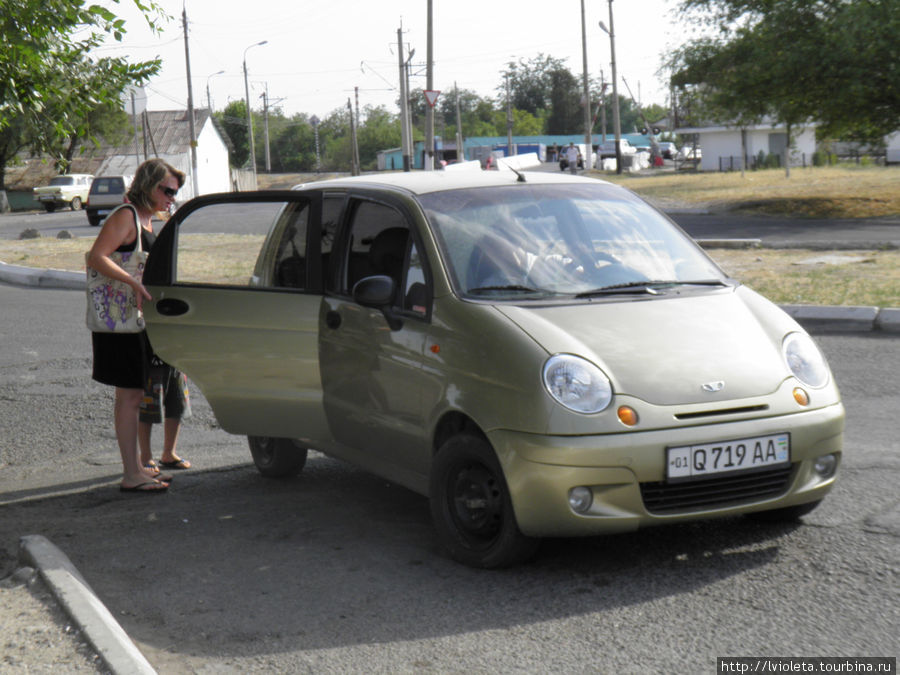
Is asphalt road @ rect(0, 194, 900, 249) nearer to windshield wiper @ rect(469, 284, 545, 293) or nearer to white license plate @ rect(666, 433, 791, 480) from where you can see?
windshield wiper @ rect(469, 284, 545, 293)

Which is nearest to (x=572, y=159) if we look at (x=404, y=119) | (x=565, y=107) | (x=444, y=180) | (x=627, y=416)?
(x=404, y=119)

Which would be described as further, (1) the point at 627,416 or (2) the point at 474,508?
(2) the point at 474,508

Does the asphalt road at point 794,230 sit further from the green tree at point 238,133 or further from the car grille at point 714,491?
the green tree at point 238,133

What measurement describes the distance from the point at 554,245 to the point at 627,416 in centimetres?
115

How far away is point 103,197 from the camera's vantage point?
129 feet

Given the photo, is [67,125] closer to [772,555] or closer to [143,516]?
[143,516]

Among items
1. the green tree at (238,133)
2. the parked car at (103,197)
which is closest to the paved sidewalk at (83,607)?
the parked car at (103,197)

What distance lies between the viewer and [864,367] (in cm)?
859

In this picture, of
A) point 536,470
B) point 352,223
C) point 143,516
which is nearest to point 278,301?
point 352,223

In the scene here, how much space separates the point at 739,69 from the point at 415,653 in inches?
958

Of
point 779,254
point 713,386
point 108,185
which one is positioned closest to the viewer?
point 713,386

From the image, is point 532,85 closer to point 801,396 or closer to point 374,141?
point 374,141

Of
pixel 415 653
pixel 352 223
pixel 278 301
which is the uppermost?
pixel 352 223

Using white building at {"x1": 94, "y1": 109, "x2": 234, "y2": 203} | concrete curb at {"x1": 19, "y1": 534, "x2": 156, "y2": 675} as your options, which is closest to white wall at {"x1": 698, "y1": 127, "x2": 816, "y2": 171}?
white building at {"x1": 94, "y1": 109, "x2": 234, "y2": 203}
